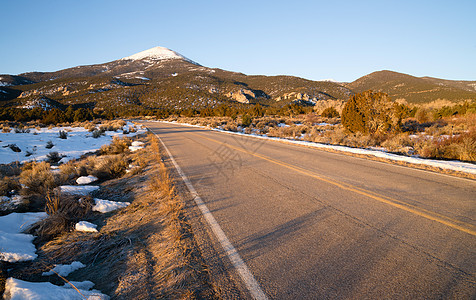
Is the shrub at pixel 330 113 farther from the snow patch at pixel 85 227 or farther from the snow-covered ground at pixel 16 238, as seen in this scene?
the snow-covered ground at pixel 16 238

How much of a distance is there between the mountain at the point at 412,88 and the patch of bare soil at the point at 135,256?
2148 inches

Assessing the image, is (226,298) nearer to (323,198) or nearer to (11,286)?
(11,286)

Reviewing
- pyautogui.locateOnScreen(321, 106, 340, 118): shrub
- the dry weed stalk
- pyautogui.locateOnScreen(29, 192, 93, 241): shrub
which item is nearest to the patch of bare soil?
pyautogui.locateOnScreen(29, 192, 93, 241): shrub

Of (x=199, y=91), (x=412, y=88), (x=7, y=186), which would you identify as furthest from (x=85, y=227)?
(x=199, y=91)

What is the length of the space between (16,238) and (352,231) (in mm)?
5447

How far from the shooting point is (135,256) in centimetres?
303

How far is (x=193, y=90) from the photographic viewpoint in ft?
347

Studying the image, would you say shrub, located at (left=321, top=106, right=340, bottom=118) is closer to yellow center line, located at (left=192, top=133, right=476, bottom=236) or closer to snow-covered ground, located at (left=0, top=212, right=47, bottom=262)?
yellow center line, located at (left=192, top=133, right=476, bottom=236)

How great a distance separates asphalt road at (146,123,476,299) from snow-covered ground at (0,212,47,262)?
9.61 ft

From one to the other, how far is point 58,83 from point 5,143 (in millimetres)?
140306

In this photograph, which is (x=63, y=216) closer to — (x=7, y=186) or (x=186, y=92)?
(x=7, y=186)

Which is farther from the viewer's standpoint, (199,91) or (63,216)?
(199,91)

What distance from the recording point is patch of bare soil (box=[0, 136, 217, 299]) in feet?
7.84

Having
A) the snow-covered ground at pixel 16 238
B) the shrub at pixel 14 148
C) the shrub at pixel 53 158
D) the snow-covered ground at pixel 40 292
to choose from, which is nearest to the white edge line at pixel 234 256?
the snow-covered ground at pixel 40 292
